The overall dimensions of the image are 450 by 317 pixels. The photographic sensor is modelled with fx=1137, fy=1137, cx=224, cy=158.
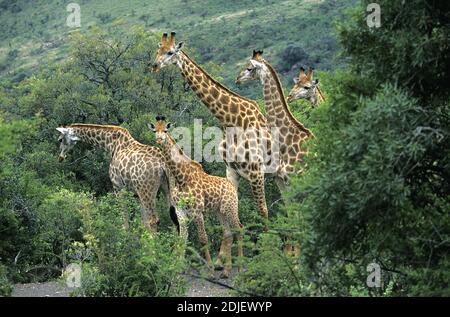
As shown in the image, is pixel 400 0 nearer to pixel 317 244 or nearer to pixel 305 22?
pixel 317 244

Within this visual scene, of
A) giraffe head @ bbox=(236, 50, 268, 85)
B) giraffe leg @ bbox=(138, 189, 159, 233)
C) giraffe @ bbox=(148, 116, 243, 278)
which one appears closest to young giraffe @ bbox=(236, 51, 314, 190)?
giraffe head @ bbox=(236, 50, 268, 85)

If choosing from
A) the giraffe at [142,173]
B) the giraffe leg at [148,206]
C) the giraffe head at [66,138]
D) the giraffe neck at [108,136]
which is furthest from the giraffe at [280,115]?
the giraffe head at [66,138]

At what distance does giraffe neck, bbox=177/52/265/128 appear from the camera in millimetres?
16703

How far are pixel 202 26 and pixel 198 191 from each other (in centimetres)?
3831

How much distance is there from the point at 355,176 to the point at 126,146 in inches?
322

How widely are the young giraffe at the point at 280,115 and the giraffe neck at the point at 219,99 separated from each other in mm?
365

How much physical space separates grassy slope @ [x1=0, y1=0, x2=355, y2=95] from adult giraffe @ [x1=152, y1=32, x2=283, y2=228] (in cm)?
2314

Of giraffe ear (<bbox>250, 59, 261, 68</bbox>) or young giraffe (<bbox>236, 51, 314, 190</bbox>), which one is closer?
young giraffe (<bbox>236, 51, 314, 190</bbox>)

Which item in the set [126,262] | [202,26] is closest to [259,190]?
[126,262]

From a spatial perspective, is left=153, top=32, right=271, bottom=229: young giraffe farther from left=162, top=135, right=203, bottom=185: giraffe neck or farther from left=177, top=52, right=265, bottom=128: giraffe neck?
left=162, top=135, right=203, bottom=185: giraffe neck

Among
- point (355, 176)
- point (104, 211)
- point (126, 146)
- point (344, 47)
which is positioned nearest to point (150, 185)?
point (126, 146)

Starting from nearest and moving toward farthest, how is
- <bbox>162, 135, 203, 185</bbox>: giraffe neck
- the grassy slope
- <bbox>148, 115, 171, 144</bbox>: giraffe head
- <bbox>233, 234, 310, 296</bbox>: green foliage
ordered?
<bbox>233, 234, 310, 296</bbox>: green foliage, <bbox>148, 115, 171, 144</bbox>: giraffe head, <bbox>162, 135, 203, 185</bbox>: giraffe neck, the grassy slope

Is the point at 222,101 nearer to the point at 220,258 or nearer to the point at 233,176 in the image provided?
the point at 233,176
